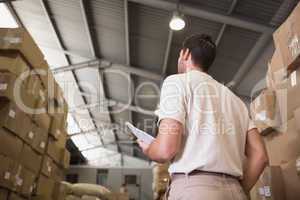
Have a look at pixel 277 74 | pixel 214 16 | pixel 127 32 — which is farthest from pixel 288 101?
pixel 127 32

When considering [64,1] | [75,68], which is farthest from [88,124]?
[64,1]

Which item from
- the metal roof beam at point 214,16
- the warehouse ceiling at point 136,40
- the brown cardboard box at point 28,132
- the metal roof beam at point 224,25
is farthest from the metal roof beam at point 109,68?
the brown cardboard box at point 28,132

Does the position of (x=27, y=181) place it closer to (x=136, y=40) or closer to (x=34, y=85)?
(x=34, y=85)

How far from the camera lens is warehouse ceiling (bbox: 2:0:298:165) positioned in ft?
13.0

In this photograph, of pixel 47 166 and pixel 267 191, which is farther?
pixel 47 166

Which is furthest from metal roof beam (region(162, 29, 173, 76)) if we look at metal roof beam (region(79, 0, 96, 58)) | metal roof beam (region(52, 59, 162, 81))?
metal roof beam (region(79, 0, 96, 58))

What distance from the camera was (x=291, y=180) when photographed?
1.76 m

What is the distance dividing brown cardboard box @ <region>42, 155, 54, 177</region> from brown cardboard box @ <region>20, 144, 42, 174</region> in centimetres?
9

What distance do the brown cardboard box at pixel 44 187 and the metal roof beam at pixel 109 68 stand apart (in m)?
3.26

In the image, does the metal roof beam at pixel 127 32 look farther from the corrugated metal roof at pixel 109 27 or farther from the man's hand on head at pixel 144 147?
the man's hand on head at pixel 144 147

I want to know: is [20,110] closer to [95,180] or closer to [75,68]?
[75,68]

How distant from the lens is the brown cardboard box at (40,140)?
2.84 m

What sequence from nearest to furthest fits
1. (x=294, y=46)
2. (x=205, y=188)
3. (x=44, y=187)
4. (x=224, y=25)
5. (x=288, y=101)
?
(x=205, y=188), (x=294, y=46), (x=288, y=101), (x=44, y=187), (x=224, y=25)

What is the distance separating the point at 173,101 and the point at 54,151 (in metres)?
2.52
